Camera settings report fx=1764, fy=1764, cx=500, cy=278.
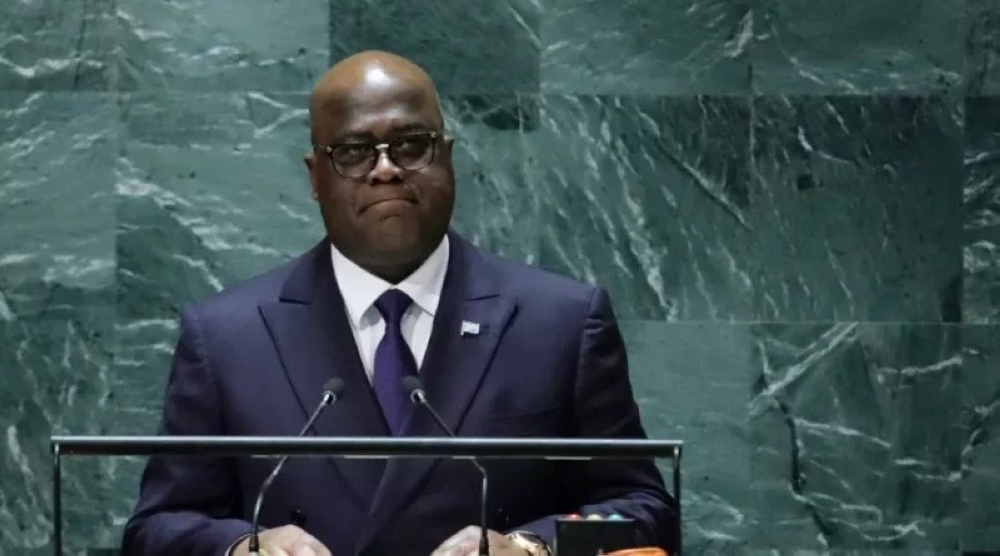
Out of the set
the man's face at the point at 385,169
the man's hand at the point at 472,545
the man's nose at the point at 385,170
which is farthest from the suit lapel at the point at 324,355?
the man's hand at the point at 472,545

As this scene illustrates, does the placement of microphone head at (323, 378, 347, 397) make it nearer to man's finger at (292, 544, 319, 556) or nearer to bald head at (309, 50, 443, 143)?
man's finger at (292, 544, 319, 556)

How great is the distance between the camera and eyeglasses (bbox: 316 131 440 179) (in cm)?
320

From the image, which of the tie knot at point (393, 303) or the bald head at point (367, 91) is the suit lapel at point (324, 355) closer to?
the tie knot at point (393, 303)

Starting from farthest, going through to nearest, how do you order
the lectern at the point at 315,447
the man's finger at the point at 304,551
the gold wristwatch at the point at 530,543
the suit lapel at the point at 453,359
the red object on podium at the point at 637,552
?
the suit lapel at the point at 453,359, the gold wristwatch at the point at 530,543, the man's finger at the point at 304,551, the red object on podium at the point at 637,552, the lectern at the point at 315,447

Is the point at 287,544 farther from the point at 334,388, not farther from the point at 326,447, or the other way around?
the point at 326,447

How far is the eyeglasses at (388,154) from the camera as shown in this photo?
3.20 m

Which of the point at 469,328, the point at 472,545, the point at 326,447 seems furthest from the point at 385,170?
the point at 326,447

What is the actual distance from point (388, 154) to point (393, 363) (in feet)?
1.24

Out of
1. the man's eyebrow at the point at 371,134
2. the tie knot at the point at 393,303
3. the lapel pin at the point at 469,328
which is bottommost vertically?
the lapel pin at the point at 469,328

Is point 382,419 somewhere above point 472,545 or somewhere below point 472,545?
above

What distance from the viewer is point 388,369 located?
10.5 ft

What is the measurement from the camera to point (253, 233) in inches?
182

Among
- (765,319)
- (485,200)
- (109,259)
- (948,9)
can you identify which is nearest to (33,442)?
(109,259)

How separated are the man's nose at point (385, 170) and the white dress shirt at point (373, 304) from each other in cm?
20
